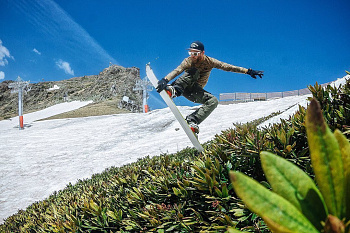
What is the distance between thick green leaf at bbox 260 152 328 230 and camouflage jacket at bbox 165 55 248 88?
4.71 m

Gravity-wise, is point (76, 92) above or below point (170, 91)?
above

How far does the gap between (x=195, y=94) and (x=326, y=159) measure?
5406 millimetres

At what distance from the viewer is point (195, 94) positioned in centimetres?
599

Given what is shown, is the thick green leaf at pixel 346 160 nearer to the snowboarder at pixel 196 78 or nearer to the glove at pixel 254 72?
the snowboarder at pixel 196 78

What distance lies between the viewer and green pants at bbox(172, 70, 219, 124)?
18.4 ft

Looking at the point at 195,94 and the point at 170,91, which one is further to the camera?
the point at 195,94

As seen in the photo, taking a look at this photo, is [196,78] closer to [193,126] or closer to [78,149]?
[193,126]

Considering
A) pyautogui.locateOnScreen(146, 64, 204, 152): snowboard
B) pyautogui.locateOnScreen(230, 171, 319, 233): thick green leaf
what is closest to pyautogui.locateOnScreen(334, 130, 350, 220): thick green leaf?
pyautogui.locateOnScreen(230, 171, 319, 233): thick green leaf

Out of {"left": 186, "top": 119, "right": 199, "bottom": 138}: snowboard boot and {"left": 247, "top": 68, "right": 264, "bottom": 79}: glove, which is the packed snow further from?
{"left": 247, "top": 68, "right": 264, "bottom": 79}: glove

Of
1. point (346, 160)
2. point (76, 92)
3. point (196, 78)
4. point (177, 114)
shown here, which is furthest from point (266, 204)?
point (76, 92)

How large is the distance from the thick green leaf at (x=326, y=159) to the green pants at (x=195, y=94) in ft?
16.3

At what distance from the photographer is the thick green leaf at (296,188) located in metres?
0.65

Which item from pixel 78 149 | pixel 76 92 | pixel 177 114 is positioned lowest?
pixel 78 149

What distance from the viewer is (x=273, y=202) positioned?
591 millimetres
